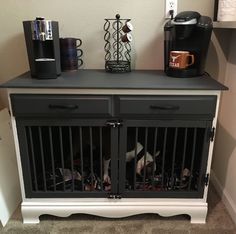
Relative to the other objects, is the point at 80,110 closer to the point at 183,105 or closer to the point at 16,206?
the point at 183,105

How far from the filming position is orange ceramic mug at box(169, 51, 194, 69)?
1.38m

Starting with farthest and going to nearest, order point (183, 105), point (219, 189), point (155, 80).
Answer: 1. point (219, 189)
2. point (155, 80)
3. point (183, 105)

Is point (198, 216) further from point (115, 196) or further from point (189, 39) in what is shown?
point (189, 39)

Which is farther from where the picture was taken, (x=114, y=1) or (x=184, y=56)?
(x=114, y=1)

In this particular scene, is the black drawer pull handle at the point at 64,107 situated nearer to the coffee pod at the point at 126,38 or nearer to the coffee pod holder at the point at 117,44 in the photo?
the coffee pod holder at the point at 117,44

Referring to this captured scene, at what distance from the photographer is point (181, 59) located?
1.38 metres

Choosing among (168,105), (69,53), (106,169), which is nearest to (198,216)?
(106,169)

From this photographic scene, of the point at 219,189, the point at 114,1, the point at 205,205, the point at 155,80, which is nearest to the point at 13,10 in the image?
the point at 114,1

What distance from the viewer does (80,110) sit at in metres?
1.25

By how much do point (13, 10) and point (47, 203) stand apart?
1197 millimetres

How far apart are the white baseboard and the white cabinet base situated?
19 centimetres

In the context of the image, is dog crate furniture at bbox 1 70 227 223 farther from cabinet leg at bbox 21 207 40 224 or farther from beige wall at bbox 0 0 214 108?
beige wall at bbox 0 0 214 108

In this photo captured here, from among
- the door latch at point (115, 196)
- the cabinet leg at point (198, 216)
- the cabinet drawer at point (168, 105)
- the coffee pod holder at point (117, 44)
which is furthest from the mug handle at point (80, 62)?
the cabinet leg at point (198, 216)

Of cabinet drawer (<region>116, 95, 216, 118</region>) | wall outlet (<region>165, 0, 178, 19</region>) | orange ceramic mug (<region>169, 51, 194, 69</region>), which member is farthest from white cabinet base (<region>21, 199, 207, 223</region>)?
wall outlet (<region>165, 0, 178, 19</region>)
